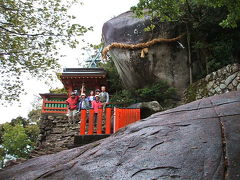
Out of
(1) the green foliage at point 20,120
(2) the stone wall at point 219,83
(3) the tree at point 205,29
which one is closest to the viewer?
(2) the stone wall at point 219,83

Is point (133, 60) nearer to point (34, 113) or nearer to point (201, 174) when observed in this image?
point (201, 174)

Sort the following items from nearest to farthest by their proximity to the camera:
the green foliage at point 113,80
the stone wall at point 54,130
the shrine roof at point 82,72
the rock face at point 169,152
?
the rock face at point 169,152
the stone wall at point 54,130
the shrine roof at point 82,72
the green foliage at point 113,80

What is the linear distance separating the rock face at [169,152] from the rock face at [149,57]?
973 cm

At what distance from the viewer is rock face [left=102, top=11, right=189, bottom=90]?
1366 cm

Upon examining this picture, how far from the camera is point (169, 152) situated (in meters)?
2.97

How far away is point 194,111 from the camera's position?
3.86m

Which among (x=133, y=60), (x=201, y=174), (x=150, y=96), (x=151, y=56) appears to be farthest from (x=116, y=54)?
(x=201, y=174)

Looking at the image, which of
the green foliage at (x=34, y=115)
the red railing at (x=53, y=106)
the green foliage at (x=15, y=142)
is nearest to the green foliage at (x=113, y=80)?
the red railing at (x=53, y=106)

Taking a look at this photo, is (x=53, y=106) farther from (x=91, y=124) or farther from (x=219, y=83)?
(x=219, y=83)

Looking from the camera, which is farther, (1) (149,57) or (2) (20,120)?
(2) (20,120)

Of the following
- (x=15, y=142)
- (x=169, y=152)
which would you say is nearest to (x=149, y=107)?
(x=169, y=152)

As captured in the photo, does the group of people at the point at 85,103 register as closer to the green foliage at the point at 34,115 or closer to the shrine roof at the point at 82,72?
the shrine roof at the point at 82,72

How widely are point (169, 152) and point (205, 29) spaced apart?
34.7 feet

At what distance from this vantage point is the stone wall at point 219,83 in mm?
9233
